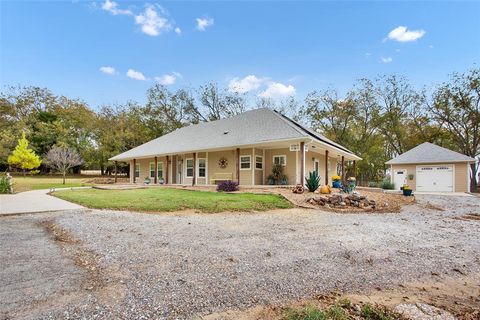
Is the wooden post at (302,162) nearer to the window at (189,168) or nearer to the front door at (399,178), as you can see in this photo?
the window at (189,168)

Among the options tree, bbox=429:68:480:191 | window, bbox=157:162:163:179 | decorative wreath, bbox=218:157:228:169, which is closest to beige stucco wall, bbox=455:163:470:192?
tree, bbox=429:68:480:191

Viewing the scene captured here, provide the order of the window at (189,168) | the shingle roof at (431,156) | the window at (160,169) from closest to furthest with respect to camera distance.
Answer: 1. the window at (189,168)
2. the shingle roof at (431,156)
3. the window at (160,169)

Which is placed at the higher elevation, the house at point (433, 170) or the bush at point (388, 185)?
the house at point (433, 170)

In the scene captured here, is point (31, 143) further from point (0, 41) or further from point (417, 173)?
point (417, 173)

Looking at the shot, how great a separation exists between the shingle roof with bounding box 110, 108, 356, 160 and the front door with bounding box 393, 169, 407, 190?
7.07 m

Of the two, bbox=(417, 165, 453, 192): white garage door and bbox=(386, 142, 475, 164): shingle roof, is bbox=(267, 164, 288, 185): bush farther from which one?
bbox=(417, 165, 453, 192): white garage door

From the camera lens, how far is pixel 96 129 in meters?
39.2

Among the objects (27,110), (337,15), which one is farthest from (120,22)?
(27,110)

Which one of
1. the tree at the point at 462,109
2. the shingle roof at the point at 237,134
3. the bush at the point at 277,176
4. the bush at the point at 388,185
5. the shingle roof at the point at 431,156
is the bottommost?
→ the bush at the point at 388,185

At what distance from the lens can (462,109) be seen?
88.4 ft

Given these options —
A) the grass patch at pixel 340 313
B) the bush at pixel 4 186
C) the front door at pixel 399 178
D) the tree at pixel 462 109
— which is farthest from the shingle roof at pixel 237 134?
the tree at pixel 462 109

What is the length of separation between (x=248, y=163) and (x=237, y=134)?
2333 millimetres

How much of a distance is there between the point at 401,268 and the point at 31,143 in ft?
149

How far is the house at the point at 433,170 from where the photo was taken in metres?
20.5
